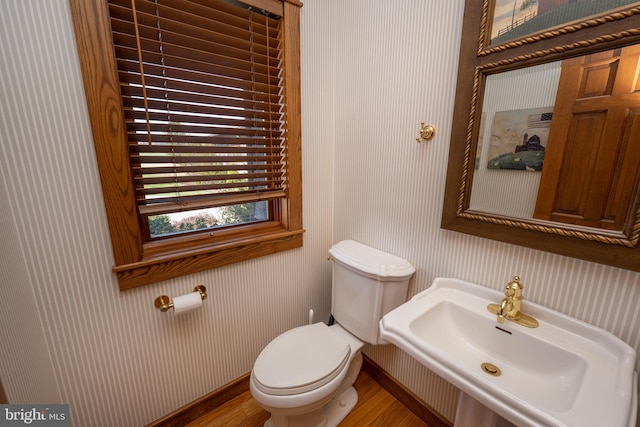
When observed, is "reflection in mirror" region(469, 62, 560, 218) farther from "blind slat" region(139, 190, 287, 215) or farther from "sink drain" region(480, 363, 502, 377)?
"blind slat" region(139, 190, 287, 215)

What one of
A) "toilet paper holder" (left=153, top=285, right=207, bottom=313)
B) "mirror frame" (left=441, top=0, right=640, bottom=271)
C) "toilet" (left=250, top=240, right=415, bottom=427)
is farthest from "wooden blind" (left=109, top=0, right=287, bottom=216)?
"mirror frame" (left=441, top=0, right=640, bottom=271)

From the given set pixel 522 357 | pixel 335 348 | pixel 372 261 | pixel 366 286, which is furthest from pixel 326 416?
pixel 522 357

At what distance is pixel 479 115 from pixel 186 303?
1398 millimetres

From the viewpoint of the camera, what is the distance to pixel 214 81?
43.6 inches

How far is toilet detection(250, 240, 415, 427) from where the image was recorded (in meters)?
1.00

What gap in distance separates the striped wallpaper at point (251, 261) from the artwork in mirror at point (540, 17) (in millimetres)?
136

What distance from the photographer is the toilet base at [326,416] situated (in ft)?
3.64

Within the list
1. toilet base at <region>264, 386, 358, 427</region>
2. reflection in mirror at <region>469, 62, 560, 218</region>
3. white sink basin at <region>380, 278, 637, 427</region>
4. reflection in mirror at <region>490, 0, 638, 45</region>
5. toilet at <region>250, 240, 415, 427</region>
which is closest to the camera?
white sink basin at <region>380, 278, 637, 427</region>

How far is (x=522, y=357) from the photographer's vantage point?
0.83 metres

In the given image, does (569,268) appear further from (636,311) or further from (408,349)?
(408,349)

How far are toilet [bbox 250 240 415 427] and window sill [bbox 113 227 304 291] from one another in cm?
35

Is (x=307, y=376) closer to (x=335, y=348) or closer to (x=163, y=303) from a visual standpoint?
(x=335, y=348)

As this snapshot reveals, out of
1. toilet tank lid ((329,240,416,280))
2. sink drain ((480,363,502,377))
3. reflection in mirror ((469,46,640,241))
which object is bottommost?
sink drain ((480,363,502,377))

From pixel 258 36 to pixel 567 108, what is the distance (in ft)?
4.04
